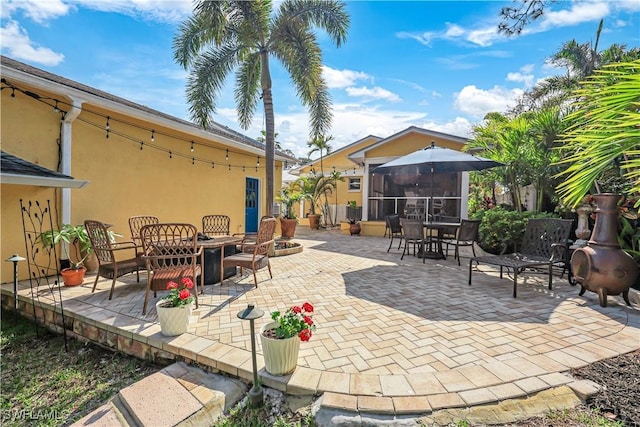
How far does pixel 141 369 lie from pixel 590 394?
3.98 meters

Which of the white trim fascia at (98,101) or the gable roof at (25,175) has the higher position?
the white trim fascia at (98,101)

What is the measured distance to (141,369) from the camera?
10.2 feet

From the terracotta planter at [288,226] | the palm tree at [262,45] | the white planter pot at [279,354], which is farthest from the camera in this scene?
the terracotta planter at [288,226]

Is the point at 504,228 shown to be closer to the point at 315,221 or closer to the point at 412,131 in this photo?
the point at 412,131

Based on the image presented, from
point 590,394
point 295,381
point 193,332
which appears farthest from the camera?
point 193,332

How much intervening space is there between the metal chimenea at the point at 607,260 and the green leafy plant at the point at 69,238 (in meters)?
7.74

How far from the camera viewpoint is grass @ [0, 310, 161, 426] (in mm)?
2734

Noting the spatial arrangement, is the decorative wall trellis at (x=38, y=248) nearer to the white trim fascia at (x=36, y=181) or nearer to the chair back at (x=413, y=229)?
the white trim fascia at (x=36, y=181)

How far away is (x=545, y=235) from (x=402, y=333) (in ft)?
12.0

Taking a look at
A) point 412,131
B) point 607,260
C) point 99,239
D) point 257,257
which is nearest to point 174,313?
point 257,257

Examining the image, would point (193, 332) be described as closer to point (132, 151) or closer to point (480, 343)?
point (480, 343)

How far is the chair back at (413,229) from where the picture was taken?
678cm

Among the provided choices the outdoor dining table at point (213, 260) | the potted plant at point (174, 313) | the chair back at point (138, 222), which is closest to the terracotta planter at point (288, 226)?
the chair back at point (138, 222)

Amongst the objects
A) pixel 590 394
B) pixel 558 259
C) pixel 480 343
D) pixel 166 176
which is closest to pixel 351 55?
pixel 166 176
